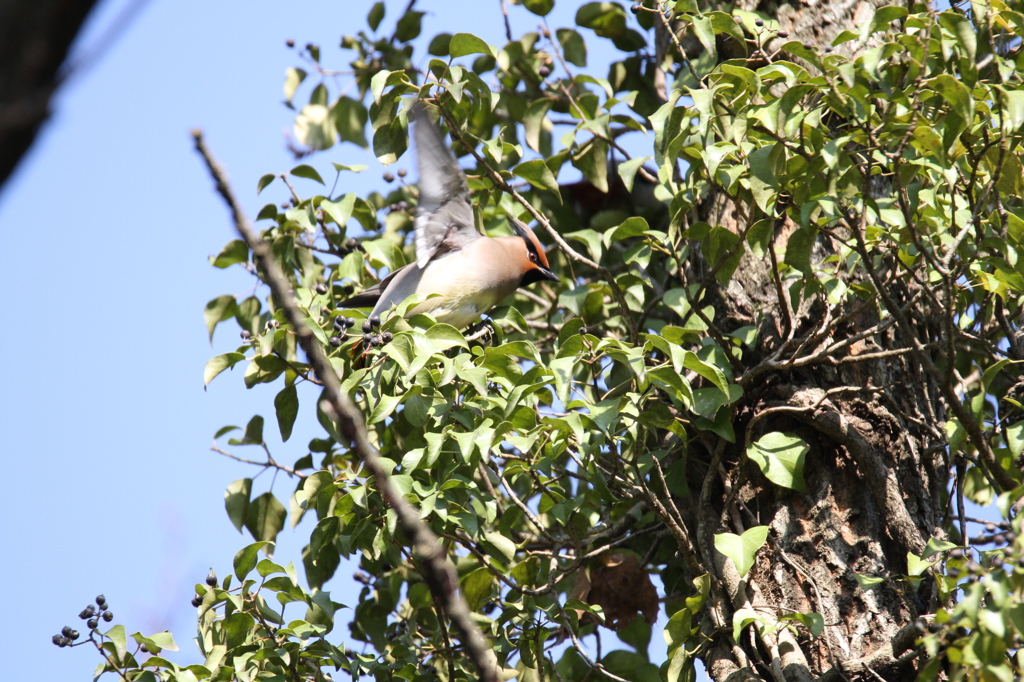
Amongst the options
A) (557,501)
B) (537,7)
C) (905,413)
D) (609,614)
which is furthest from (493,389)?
(537,7)

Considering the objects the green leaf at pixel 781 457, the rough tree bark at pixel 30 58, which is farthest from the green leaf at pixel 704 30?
the rough tree bark at pixel 30 58

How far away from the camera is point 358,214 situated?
153 inches

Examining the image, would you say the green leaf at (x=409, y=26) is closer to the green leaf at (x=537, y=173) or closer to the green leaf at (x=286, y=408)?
the green leaf at (x=537, y=173)

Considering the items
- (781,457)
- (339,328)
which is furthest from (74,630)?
(781,457)

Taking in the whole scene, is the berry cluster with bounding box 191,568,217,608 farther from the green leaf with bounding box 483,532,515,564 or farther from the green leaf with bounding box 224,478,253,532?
the green leaf with bounding box 483,532,515,564

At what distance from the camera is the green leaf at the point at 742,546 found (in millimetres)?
2467

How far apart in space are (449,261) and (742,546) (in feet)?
7.01

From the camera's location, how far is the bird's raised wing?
12.8 ft

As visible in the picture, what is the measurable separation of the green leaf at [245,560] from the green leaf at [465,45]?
1.59 m

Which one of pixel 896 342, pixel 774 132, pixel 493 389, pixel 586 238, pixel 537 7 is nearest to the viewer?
pixel 774 132

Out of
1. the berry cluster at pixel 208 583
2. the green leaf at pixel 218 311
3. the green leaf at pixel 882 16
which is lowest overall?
the berry cluster at pixel 208 583

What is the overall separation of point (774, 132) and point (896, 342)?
1.09 metres

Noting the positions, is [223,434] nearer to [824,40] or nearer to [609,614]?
[609,614]

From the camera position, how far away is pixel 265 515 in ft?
11.0
